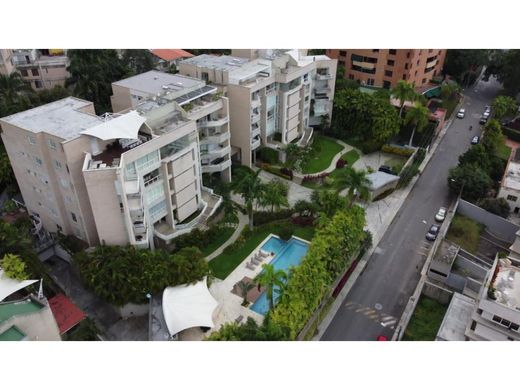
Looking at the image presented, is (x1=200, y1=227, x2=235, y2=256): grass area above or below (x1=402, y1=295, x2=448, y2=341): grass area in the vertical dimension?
above

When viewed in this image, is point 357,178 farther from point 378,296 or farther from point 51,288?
point 51,288

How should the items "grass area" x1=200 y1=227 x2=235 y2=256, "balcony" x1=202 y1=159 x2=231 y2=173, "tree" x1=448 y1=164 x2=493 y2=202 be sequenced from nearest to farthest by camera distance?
"grass area" x1=200 y1=227 x2=235 y2=256 → "tree" x1=448 y1=164 x2=493 y2=202 → "balcony" x1=202 y1=159 x2=231 y2=173

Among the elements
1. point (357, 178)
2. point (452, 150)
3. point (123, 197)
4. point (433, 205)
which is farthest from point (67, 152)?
point (452, 150)

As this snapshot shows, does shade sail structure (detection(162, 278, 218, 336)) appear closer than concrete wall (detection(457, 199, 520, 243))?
Yes

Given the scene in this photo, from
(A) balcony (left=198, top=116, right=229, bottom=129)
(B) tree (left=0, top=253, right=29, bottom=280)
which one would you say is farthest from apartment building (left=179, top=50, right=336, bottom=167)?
(B) tree (left=0, top=253, right=29, bottom=280)

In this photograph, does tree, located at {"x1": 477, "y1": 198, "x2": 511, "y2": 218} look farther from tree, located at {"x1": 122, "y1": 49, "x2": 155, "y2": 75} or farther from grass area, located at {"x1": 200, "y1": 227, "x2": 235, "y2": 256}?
tree, located at {"x1": 122, "y1": 49, "x2": 155, "y2": 75}

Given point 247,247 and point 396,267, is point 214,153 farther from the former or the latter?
point 396,267

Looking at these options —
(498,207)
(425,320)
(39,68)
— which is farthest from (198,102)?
(39,68)
